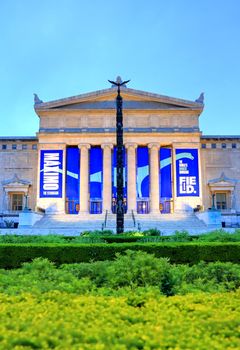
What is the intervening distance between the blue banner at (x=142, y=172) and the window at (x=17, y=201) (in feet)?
43.2

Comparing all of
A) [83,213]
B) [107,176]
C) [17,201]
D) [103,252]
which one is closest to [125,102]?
[107,176]

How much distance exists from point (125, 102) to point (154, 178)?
904cm

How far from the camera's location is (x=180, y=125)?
44.6 meters

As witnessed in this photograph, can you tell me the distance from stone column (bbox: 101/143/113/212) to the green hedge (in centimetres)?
2906

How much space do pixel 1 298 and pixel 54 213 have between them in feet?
119

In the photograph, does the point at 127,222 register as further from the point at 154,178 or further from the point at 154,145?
the point at 154,145

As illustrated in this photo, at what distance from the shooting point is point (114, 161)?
44.0 m

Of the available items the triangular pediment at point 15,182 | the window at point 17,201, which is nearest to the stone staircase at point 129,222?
the window at point 17,201

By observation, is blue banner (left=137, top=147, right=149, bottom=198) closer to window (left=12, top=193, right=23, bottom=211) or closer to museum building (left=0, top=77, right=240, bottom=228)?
museum building (left=0, top=77, right=240, bottom=228)

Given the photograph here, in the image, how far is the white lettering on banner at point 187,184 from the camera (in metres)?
42.3

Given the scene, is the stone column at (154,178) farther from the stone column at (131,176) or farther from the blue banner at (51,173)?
the blue banner at (51,173)

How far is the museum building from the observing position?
140 feet

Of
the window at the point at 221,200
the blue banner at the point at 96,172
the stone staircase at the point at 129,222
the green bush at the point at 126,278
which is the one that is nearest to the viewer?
the green bush at the point at 126,278

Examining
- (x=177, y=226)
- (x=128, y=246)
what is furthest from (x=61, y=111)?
(x=128, y=246)
